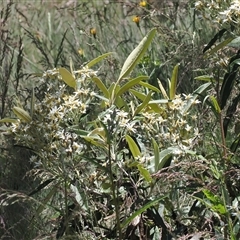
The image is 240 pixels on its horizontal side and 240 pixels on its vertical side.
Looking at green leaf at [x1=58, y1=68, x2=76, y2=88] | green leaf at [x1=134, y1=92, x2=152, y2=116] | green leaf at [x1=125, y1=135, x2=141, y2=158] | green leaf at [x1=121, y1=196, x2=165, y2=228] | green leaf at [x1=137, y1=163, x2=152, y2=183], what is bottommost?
green leaf at [x1=121, y1=196, x2=165, y2=228]

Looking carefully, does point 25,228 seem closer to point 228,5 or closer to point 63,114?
point 63,114

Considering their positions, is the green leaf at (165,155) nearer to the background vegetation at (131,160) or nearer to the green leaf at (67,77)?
the background vegetation at (131,160)

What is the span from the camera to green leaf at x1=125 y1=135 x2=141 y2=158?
246cm

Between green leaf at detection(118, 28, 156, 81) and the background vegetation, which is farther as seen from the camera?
green leaf at detection(118, 28, 156, 81)

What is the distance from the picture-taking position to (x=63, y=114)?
2.43 metres

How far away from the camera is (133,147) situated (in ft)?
8.16

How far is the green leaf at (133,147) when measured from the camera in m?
2.46

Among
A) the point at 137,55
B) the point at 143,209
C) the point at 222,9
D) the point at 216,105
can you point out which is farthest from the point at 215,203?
the point at 222,9

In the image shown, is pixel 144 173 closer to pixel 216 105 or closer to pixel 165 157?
pixel 165 157

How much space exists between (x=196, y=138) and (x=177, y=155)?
0.10 meters

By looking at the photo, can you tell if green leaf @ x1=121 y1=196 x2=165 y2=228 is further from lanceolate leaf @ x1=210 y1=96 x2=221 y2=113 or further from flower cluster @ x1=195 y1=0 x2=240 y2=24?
flower cluster @ x1=195 y1=0 x2=240 y2=24

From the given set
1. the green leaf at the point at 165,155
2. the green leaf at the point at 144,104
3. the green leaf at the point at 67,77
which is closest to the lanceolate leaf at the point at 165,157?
the green leaf at the point at 165,155

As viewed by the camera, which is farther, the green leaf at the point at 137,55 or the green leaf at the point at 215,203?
the green leaf at the point at 137,55

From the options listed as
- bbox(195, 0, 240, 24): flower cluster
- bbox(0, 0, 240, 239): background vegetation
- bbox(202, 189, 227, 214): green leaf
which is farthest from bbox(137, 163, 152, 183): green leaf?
bbox(195, 0, 240, 24): flower cluster
